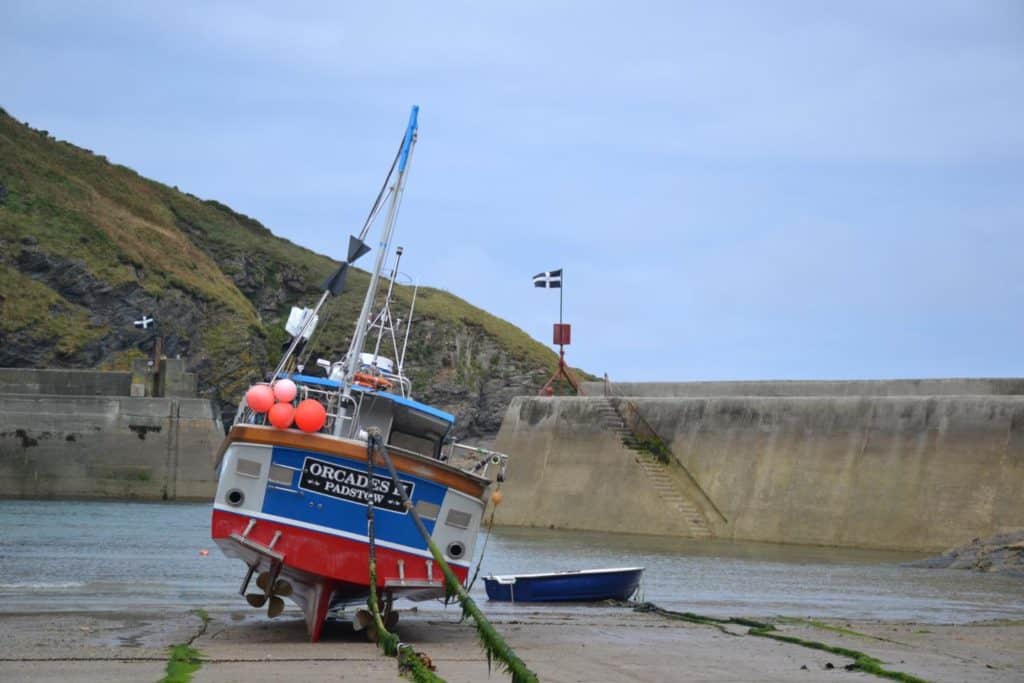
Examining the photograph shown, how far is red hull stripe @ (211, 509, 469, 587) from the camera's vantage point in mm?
16078

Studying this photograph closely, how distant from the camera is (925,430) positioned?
3594 cm

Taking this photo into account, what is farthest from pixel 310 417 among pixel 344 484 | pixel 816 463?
pixel 816 463

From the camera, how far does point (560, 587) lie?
2388cm

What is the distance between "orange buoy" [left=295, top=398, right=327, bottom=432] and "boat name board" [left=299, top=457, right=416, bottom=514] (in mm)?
383

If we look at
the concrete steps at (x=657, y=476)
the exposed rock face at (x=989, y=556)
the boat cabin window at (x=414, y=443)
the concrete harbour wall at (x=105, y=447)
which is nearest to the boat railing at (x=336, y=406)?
the boat cabin window at (x=414, y=443)

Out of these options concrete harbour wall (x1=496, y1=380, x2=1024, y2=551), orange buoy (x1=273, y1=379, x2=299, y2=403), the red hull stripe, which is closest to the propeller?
the red hull stripe

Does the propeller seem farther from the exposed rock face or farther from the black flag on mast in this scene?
the exposed rock face

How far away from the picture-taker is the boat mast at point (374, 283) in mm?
17344

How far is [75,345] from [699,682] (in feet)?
217

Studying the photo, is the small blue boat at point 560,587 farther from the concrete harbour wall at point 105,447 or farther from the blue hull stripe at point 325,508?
the concrete harbour wall at point 105,447

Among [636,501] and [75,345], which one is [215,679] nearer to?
[636,501]

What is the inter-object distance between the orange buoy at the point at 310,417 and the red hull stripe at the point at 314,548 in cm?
117

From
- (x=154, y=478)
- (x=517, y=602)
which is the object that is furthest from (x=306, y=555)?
(x=154, y=478)

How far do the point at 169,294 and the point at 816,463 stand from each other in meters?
52.9
